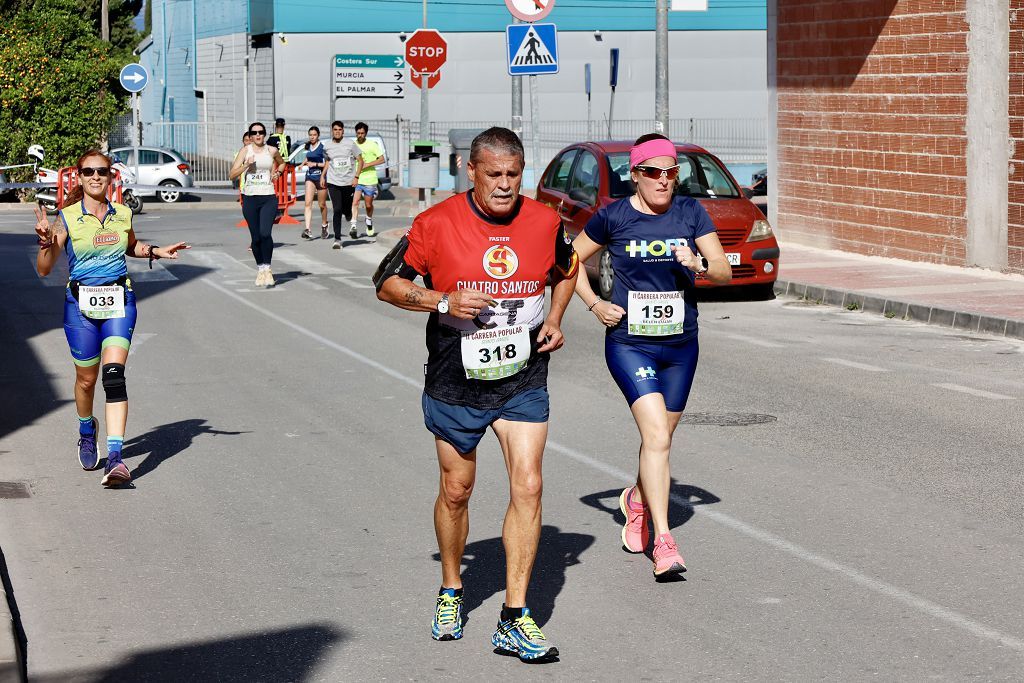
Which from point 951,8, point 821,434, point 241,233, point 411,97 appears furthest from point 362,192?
point 411,97

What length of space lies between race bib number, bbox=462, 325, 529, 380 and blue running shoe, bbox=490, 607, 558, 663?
859 millimetres

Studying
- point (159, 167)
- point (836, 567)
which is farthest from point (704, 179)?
point (159, 167)

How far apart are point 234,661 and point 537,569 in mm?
1662

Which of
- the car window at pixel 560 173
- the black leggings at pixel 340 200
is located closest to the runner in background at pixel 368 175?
the black leggings at pixel 340 200

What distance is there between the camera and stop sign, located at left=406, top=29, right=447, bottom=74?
31828mm

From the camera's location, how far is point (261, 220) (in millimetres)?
18766

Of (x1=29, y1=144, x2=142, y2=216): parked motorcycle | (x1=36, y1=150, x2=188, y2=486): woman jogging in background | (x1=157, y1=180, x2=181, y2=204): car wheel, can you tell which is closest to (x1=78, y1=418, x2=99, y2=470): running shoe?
(x1=36, y1=150, x2=188, y2=486): woman jogging in background

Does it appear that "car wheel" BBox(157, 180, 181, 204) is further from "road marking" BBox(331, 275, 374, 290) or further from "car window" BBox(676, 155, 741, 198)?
"car window" BBox(676, 155, 741, 198)

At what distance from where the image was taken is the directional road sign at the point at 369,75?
47.3 meters

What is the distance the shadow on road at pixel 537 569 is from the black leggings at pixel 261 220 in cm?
1177

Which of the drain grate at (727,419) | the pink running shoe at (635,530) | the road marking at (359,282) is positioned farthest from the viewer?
the road marking at (359,282)

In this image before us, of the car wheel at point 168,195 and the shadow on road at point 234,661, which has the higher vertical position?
the car wheel at point 168,195

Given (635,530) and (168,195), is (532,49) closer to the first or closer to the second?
→ (168,195)

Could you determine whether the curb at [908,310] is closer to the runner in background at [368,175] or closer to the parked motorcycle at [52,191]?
the runner in background at [368,175]
